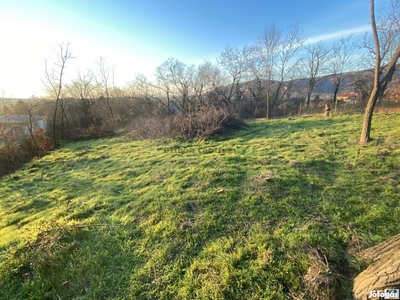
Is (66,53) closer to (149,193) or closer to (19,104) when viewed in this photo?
(19,104)

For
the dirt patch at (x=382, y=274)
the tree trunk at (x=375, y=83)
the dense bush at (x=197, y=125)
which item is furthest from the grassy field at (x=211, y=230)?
the dense bush at (x=197, y=125)

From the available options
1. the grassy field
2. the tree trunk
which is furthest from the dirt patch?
the tree trunk

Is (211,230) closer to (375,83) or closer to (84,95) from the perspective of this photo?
(375,83)

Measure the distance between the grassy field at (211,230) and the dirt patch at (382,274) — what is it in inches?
6.2

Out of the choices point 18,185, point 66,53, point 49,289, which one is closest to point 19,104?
point 66,53

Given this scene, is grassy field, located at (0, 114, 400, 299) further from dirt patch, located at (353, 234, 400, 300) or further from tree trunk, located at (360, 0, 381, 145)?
tree trunk, located at (360, 0, 381, 145)

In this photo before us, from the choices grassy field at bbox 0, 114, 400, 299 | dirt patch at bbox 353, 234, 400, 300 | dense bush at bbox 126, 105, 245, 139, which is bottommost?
grassy field at bbox 0, 114, 400, 299

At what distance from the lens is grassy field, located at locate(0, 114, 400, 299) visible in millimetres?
2043

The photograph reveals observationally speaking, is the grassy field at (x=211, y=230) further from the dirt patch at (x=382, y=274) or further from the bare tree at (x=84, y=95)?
the bare tree at (x=84, y=95)

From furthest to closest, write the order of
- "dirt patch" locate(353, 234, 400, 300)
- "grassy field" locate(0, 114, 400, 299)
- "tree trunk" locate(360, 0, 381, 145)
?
1. "tree trunk" locate(360, 0, 381, 145)
2. "grassy field" locate(0, 114, 400, 299)
3. "dirt patch" locate(353, 234, 400, 300)

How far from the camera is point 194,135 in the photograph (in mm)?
10102

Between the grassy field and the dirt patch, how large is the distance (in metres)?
0.16

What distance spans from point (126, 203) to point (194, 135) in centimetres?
656

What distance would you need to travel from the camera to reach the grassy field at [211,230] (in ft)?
6.70
